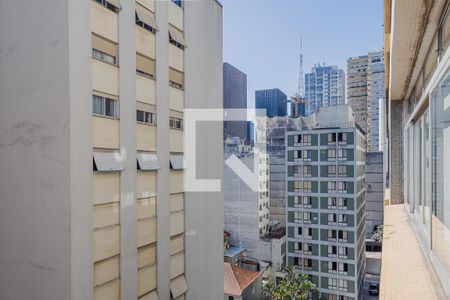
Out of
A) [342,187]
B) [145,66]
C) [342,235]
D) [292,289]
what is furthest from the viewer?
[342,187]

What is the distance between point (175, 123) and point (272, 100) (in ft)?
284

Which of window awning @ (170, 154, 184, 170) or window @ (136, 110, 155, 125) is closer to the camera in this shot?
window @ (136, 110, 155, 125)

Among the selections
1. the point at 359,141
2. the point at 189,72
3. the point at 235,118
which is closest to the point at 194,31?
the point at 189,72

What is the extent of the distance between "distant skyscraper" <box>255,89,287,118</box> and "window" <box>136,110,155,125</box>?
85254 millimetres

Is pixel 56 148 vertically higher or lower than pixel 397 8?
lower

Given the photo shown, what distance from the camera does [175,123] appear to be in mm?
7699

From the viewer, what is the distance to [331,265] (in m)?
21.6

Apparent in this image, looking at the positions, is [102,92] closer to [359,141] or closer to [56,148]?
[56,148]

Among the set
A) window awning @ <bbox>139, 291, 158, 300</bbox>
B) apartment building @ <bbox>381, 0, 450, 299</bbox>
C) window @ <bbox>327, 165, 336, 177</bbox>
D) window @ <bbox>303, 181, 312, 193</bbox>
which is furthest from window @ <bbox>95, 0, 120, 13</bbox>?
window @ <bbox>303, 181, 312, 193</bbox>

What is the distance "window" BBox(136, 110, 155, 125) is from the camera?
6.52m

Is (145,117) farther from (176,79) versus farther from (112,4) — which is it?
(112,4)

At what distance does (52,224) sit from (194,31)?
564 cm

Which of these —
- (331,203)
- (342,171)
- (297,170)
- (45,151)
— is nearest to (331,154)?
(342,171)

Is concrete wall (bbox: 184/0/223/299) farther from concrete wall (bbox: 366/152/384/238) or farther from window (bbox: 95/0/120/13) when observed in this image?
concrete wall (bbox: 366/152/384/238)
